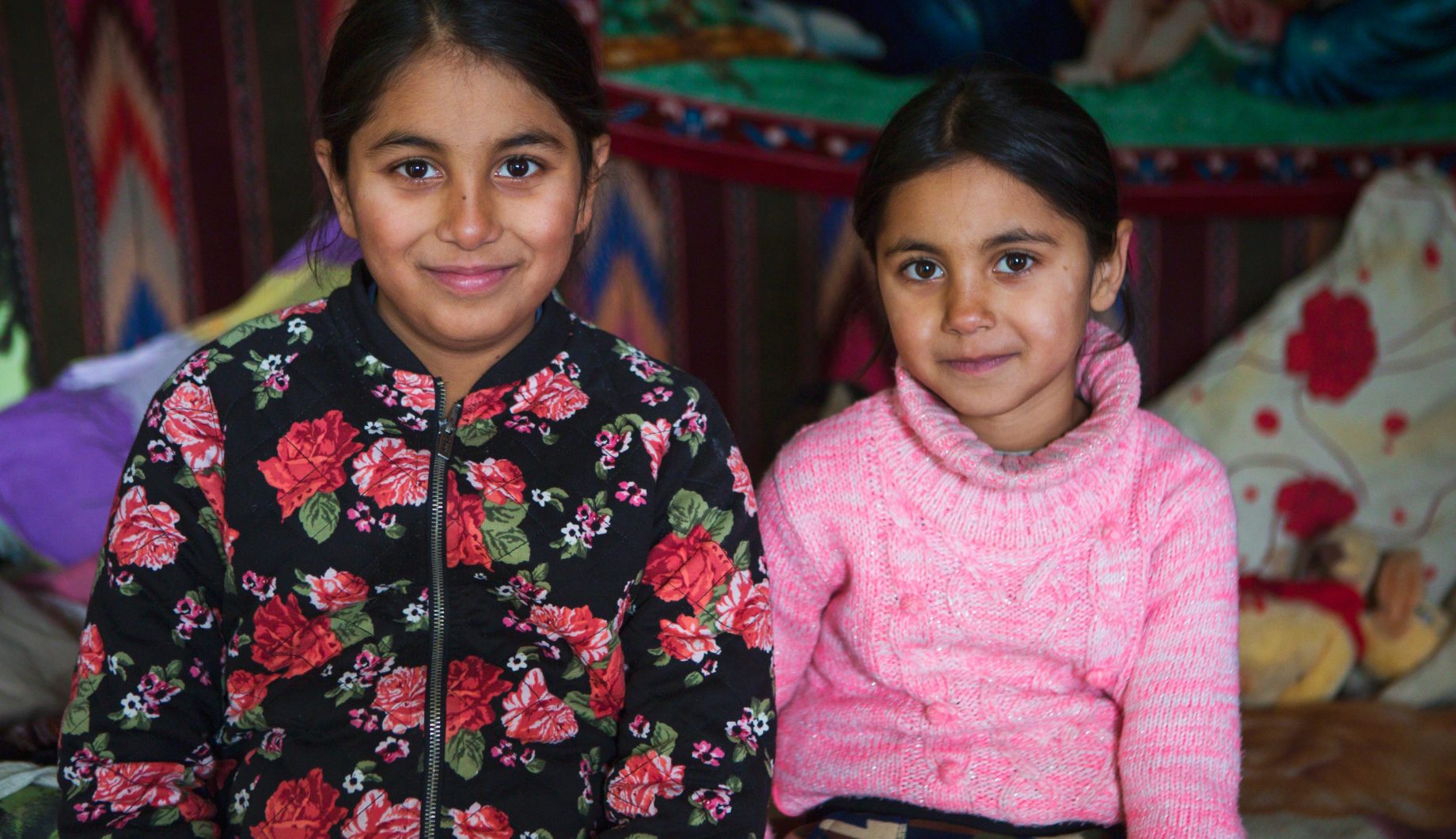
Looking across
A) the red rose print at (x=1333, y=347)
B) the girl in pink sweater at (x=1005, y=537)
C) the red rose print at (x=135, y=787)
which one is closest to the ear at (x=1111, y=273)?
the girl in pink sweater at (x=1005, y=537)

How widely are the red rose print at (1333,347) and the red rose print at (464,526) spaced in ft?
5.58

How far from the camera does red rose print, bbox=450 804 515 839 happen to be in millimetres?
1060

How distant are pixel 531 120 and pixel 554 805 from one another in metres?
0.62

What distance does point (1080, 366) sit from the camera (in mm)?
1378

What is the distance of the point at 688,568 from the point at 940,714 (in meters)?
0.30

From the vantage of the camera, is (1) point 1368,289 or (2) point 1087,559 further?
(1) point 1368,289

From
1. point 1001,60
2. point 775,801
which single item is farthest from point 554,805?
point 1001,60

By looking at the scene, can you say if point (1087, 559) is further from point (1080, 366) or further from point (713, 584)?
point (713, 584)

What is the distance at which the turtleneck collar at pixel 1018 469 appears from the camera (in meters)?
1.24

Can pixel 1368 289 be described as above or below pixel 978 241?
below

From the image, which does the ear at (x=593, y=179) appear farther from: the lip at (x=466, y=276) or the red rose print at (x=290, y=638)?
the red rose print at (x=290, y=638)

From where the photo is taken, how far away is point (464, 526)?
1.14 metres

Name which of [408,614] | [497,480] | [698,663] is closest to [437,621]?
[408,614]

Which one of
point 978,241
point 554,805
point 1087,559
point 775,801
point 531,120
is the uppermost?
point 531,120
